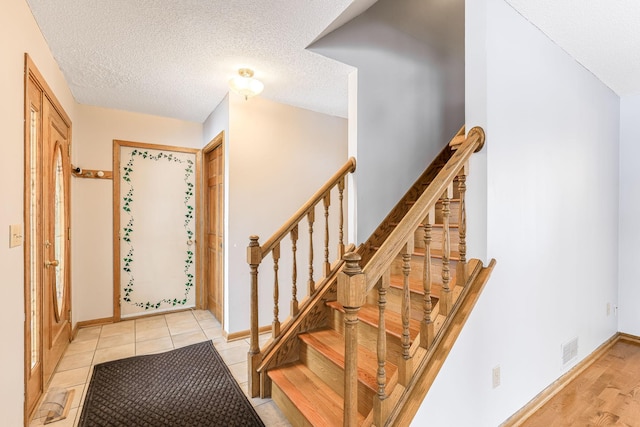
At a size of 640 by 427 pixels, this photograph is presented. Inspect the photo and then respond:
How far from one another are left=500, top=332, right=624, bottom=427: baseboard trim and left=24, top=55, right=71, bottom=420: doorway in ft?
9.30

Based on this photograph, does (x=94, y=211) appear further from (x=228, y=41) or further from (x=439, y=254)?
(x=439, y=254)

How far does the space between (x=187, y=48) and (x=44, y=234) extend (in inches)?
66.3

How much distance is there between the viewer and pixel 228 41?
85.9 inches

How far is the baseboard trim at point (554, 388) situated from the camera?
1848mm

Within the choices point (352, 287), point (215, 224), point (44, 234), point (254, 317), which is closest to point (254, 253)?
point (254, 317)

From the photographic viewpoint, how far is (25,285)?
1733mm

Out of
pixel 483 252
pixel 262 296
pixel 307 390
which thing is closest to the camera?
pixel 483 252

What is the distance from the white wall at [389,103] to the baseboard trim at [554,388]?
4.85 feet

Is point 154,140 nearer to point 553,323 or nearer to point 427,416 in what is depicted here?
point 427,416

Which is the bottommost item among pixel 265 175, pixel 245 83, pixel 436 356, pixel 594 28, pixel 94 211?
pixel 436 356

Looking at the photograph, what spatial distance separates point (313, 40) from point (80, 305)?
3.56m

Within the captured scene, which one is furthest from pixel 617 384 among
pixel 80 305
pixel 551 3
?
pixel 80 305
